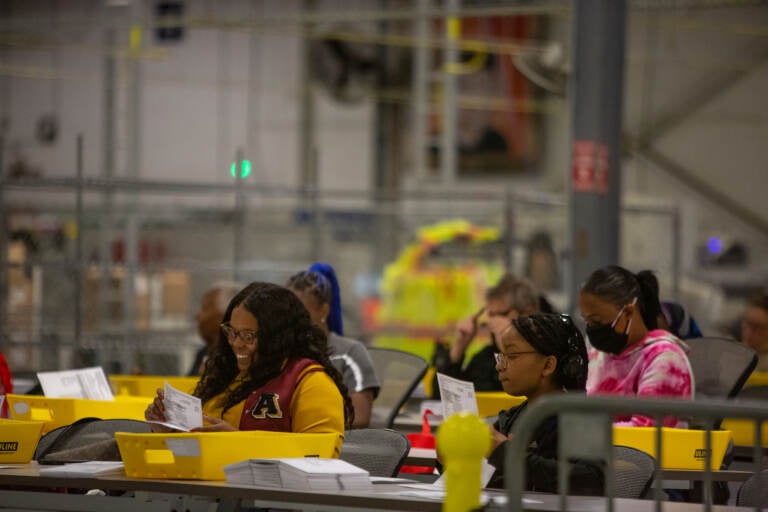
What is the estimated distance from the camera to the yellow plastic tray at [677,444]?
4645 mm

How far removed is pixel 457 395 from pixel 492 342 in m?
2.86

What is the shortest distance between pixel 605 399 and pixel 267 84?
21.4 m

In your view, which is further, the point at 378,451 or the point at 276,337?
the point at 276,337

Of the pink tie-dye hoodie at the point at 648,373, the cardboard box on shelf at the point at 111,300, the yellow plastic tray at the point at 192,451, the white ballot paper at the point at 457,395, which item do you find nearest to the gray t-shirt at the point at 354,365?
the pink tie-dye hoodie at the point at 648,373

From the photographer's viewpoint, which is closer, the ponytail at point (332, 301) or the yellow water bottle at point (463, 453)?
the yellow water bottle at point (463, 453)

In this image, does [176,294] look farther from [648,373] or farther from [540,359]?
[540,359]

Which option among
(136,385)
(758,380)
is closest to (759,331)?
(758,380)

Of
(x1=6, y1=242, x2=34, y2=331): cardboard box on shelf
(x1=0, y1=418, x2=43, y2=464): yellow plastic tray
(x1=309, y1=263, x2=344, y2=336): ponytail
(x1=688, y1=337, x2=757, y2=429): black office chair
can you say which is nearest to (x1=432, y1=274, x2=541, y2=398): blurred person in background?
(x1=309, y1=263, x2=344, y2=336): ponytail

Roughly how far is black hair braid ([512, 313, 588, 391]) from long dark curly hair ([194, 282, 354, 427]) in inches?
31.3

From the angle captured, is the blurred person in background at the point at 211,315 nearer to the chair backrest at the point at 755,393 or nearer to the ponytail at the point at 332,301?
the ponytail at the point at 332,301

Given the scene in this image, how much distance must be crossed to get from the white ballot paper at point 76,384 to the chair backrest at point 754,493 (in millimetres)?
2826

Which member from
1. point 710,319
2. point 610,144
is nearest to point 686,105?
point 710,319

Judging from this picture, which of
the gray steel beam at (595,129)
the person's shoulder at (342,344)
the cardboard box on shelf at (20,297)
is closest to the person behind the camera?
the person's shoulder at (342,344)

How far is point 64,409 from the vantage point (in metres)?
5.48
